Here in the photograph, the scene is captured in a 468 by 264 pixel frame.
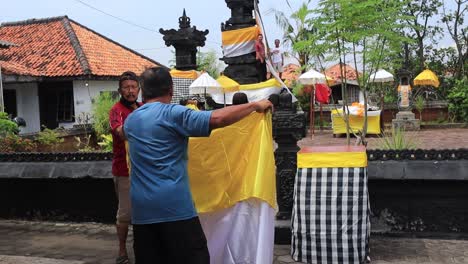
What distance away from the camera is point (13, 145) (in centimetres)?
862

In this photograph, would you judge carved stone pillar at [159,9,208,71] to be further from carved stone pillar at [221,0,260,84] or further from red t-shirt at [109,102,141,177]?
red t-shirt at [109,102,141,177]

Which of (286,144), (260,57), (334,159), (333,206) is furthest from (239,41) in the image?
(333,206)

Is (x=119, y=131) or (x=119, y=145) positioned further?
(x=119, y=145)

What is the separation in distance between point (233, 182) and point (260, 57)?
3113mm

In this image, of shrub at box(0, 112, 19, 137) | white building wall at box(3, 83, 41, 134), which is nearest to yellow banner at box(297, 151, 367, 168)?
shrub at box(0, 112, 19, 137)

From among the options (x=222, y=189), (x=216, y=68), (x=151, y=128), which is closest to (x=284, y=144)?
(x=222, y=189)

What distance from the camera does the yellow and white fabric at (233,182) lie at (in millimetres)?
3691

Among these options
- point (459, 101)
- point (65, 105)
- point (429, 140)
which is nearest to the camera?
point (429, 140)

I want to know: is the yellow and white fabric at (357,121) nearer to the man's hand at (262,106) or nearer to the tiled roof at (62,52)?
the tiled roof at (62,52)

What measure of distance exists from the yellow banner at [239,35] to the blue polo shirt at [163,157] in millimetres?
3733

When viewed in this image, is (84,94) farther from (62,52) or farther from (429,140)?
(429,140)

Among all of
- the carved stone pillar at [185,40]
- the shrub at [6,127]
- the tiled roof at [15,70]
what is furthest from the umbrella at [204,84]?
the tiled roof at [15,70]

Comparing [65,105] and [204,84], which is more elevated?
[204,84]

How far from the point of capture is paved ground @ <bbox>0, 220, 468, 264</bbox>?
15.6ft
